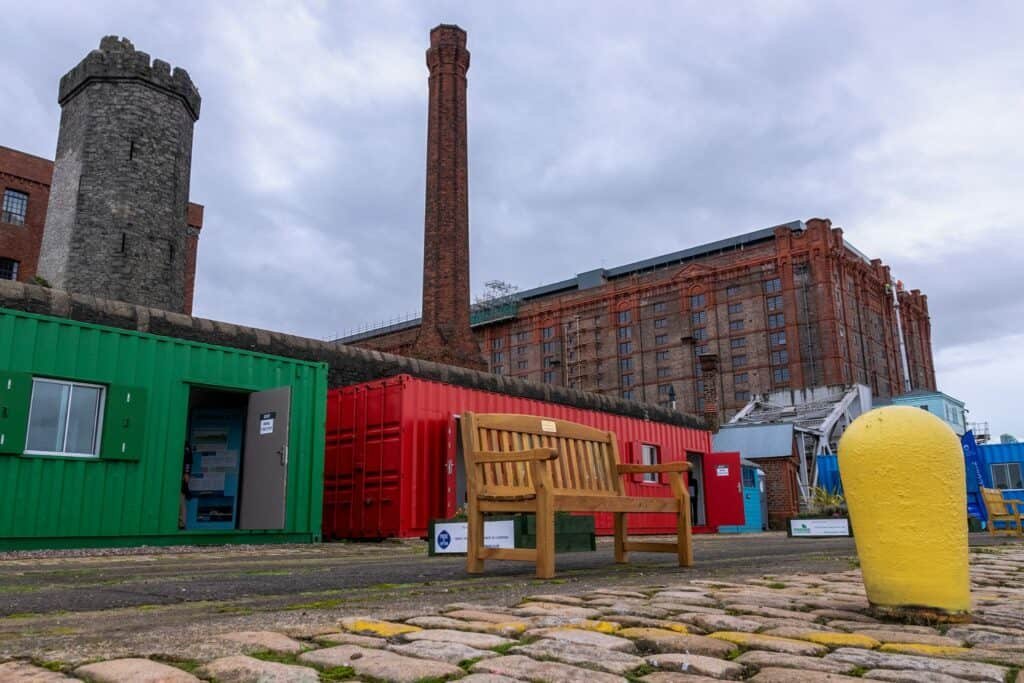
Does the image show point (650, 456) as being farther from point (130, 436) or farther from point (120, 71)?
point (120, 71)

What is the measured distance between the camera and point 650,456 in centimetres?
1791

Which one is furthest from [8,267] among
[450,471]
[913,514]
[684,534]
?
[913,514]

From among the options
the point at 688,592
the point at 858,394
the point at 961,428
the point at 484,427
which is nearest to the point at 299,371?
the point at 484,427

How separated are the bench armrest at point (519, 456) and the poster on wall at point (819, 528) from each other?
10063mm

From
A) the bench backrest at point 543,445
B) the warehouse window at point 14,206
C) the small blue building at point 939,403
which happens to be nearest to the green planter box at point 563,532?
the bench backrest at point 543,445

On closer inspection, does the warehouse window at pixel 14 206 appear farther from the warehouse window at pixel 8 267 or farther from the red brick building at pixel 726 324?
the red brick building at pixel 726 324

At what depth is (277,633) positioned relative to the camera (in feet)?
7.75

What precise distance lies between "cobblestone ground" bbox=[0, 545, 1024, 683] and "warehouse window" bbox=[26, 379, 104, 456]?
8.16m

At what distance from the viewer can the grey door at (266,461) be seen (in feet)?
35.7

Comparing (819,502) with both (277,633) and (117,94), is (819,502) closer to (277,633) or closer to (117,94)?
(277,633)

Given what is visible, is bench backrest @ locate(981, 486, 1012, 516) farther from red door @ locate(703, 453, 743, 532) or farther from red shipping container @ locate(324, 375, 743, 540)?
red shipping container @ locate(324, 375, 743, 540)

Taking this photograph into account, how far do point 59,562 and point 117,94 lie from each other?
16.1 meters

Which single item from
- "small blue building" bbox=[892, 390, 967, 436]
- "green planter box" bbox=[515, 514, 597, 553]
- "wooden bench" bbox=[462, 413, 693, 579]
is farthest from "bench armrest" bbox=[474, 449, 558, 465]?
"small blue building" bbox=[892, 390, 967, 436]

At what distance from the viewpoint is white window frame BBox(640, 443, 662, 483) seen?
1748cm
